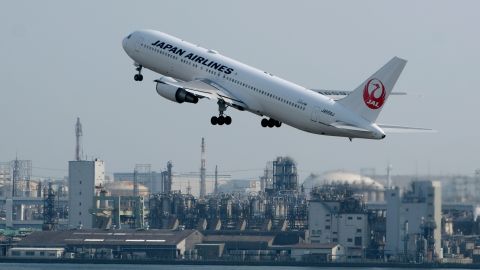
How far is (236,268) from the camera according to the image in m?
184

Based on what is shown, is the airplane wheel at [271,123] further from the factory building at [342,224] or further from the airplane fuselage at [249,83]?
the factory building at [342,224]

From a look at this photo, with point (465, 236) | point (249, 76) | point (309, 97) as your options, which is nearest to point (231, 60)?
point (249, 76)

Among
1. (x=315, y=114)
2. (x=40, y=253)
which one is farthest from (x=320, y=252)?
(x=315, y=114)

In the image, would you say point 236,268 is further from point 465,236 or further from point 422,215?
point 422,215

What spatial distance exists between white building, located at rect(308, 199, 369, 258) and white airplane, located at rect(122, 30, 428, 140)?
83.6 meters

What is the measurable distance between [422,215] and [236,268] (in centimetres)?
6274

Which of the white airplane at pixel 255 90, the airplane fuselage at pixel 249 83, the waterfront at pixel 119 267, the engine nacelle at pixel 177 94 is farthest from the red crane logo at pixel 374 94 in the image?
the waterfront at pixel 119 267

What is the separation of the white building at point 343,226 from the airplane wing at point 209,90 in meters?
88.2

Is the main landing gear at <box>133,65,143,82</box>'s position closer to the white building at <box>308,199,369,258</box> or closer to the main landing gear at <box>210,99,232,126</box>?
the main landing gear at <box>210,99,232,126</box>

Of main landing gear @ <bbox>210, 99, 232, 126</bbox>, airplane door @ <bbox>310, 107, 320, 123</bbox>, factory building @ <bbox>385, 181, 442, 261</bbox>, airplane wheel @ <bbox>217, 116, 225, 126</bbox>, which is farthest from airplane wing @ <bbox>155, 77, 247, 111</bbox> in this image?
factory building @ <bbox>385, 181, 442, 261</bbox>

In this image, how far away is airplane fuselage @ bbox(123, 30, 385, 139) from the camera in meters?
95.8

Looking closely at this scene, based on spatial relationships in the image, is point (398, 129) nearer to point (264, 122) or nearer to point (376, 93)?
point (376, 93)

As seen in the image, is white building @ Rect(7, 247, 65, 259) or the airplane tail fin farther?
white building @ Rect(7, 247, 65, 259)

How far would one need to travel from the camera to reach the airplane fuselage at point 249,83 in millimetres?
95812
